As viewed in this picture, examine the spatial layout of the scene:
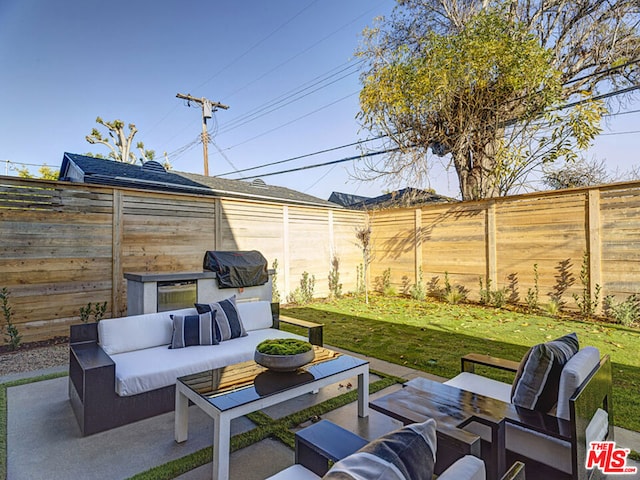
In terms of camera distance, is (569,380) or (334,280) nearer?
(569,380)

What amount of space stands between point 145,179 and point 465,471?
8.88m

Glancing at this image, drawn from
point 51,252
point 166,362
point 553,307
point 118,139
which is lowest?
point 553,307

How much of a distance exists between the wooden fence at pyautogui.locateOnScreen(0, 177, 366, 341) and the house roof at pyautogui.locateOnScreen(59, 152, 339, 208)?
8.34 ft

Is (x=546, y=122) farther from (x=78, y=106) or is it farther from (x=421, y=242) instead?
(x=78, y=106)

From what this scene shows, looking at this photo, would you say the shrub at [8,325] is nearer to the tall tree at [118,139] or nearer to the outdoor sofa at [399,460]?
the outdoor sofa at [399,460]

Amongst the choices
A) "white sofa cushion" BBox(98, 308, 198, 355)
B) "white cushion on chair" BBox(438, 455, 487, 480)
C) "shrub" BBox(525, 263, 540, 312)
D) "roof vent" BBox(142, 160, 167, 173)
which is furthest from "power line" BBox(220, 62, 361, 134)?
"white cushion on chair" BBox(438, 455, 487, 480)

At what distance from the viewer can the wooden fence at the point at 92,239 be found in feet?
15.3

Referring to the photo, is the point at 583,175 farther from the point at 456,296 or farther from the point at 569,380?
the point at 569,380

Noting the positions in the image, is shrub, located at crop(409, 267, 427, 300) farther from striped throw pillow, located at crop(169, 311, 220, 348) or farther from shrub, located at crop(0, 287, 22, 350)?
shrub, located at crop(0, 287, 22, 350)

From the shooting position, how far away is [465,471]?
3.19 feet

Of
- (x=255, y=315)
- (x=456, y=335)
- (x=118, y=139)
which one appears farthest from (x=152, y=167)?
(x=118, y=139)

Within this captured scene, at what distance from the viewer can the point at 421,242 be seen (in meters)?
8.23

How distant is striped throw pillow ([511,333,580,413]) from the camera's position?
1.84m

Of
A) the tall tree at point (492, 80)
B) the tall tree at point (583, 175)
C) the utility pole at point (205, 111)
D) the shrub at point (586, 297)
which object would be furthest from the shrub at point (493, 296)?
the utility pole at point (205, 111)
